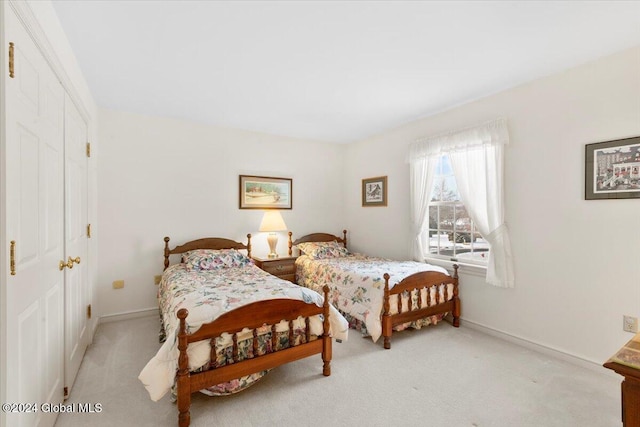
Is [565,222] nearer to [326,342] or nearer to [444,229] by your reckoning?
[444,229]

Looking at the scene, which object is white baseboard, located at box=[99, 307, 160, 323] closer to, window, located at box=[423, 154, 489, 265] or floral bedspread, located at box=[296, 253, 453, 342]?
floral bedspread, located at box=[296, 253, 453, 342]

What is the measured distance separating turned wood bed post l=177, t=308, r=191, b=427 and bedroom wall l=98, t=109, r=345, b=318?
2295 mm

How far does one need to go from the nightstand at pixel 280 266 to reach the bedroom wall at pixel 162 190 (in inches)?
14.0

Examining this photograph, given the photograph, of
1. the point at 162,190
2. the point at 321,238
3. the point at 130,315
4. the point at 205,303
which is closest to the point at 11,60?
the point at 205,303

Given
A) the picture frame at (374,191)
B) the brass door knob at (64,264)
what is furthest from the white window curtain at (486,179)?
the brass door knob at (64,264)

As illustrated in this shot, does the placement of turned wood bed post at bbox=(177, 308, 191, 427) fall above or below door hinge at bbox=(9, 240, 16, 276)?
below

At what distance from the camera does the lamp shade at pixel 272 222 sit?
170 inches

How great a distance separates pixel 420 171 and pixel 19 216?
12.3 ft

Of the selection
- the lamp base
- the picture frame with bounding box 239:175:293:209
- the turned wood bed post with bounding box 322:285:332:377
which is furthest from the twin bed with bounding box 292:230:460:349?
the picture frame with bounding box 239:175:293:209

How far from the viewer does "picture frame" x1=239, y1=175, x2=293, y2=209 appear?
4379 mm

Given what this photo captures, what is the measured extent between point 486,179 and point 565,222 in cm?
80

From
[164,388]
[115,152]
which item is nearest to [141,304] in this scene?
[115,152]

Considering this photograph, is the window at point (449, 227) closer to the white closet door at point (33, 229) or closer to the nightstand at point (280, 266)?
the nightstand at point (280, 266)

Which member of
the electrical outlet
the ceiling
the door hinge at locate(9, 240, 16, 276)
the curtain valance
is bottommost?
the electrical outlet
